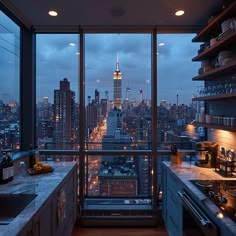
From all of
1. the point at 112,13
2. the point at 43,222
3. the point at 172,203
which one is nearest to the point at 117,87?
the point at 112,13

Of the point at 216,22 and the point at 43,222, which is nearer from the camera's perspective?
the point at 43,222

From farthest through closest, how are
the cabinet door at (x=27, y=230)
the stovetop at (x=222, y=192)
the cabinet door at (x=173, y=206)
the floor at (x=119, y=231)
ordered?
the floor at (x=119, y=231)
the cabinet door at (x=173, y=206)
the stovetop at (x=222, y=192)
the cabinet door at (x=27, y=230)

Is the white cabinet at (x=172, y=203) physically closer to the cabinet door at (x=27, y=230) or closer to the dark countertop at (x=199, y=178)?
the dark countertop at (x=199, y=178)

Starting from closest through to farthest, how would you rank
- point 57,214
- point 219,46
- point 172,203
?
1. point 57,214
2. point 219,46
3. point 172,203

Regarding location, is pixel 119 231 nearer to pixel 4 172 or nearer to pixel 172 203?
pixel 172 203

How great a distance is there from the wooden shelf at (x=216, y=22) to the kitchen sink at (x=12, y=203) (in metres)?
2.49

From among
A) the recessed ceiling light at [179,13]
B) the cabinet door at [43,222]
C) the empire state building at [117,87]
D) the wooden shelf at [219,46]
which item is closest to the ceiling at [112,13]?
the recessed ceiling light at [179,13]

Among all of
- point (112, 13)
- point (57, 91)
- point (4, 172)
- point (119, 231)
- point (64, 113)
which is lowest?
point (119, 231)

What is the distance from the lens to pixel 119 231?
3.56 meters

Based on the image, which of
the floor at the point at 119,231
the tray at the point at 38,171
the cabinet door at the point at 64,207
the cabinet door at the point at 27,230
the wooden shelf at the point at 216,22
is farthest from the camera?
the floor at the point at 119,231

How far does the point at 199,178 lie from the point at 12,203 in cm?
179

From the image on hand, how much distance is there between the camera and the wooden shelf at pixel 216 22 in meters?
2.44

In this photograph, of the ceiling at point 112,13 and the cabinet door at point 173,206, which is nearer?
the cabinet door at point 173,206

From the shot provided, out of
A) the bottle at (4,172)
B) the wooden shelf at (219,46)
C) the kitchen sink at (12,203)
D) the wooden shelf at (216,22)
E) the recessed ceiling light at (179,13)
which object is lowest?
the kitchen sink at (12,203)
